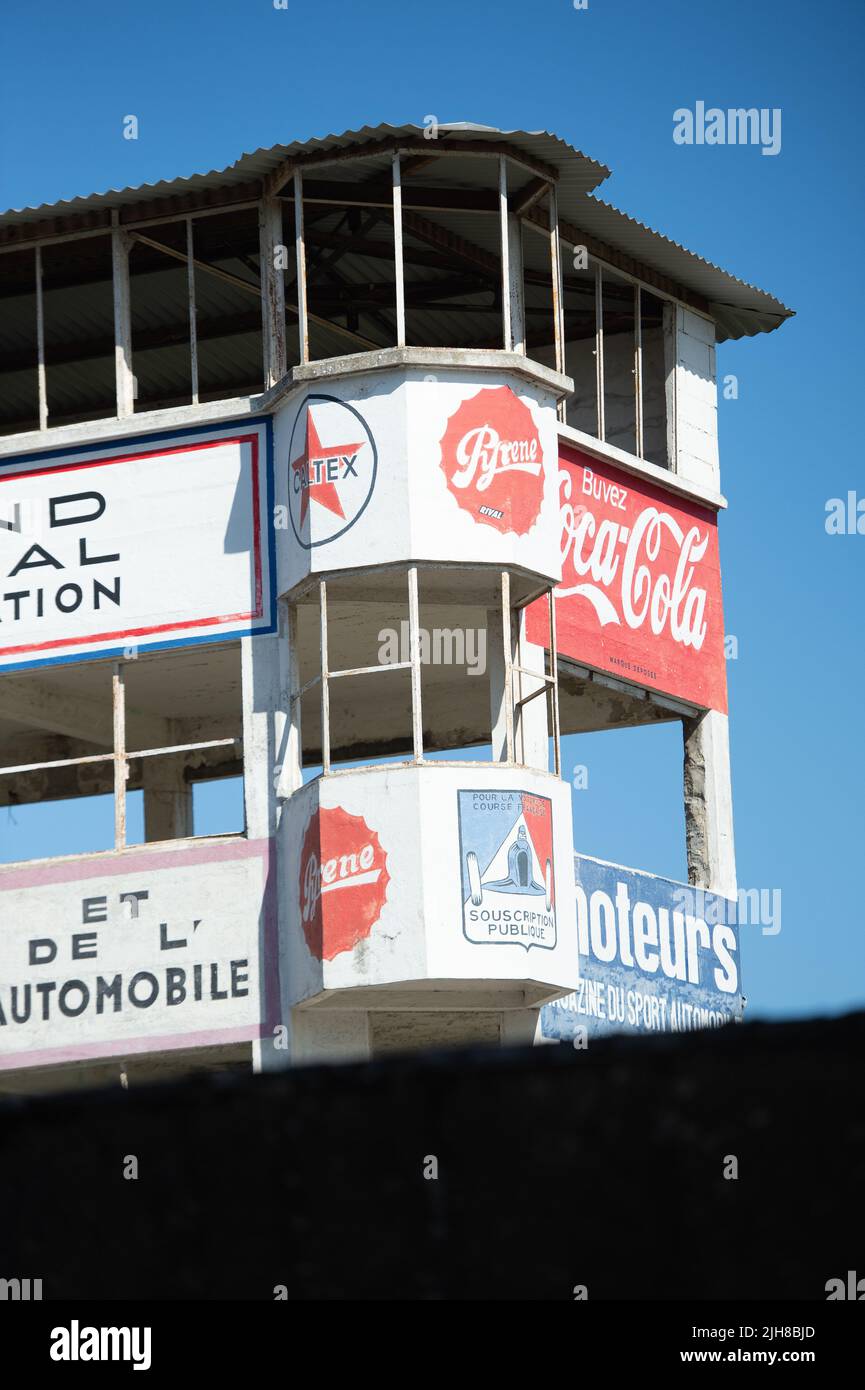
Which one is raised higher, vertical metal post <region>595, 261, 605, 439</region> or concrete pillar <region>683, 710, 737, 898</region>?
vertical metal post <region>595, 261, 605, 439</region>

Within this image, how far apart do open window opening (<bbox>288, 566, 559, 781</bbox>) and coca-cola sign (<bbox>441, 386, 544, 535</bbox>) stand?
0.66 metres

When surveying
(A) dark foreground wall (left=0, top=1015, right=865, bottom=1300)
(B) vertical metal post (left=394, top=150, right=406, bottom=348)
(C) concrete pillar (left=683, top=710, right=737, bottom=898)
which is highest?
(B) vertical metal post (left=394, top=150, right=406, bottom=348)

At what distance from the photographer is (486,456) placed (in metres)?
24.6

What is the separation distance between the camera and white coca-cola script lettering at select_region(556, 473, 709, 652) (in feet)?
88.7

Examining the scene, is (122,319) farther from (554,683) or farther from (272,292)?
(554,683)

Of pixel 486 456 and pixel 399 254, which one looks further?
pixel 486 456

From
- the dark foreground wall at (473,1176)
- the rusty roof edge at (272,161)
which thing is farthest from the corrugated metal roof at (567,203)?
the dark foreground wall at (473,1176)

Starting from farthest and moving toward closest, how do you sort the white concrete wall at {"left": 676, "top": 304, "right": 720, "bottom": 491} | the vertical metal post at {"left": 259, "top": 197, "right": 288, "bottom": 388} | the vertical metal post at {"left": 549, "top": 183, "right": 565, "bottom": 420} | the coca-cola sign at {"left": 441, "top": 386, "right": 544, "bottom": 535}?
the white concrete wall at {"left": 676, "top": 304, "right": 720, "bottom": 491}, the vertical metal post at {"left": 549, "top": 183, "right": 565, "bottom": 420}, the vertical metal post at {"left": 259, "top": 197, "right": 288, "bottom": 388}, the coca-cola sign at {"left": 441, "top": 386, "right": 544, "bottom": 535}

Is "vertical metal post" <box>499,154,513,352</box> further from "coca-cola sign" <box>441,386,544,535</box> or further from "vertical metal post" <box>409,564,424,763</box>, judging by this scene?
"vertical metal post" <box>409,564,424,763</box>

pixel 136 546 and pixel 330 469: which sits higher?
pixel 330 469

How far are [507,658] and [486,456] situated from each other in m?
2.10

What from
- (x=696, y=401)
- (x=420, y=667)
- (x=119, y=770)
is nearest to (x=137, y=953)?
(x=119, y=770)

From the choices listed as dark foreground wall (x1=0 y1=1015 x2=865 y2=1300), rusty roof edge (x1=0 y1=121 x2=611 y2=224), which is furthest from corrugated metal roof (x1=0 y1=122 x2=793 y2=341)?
dark foreground wall (x1=0 y1=1015 x2=865 y2=1300)
